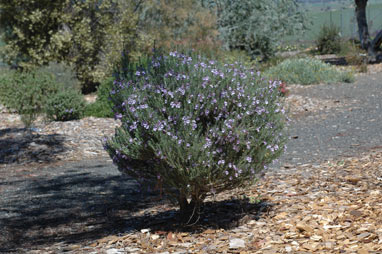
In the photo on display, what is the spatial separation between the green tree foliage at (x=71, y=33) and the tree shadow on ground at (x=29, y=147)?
9.34 m

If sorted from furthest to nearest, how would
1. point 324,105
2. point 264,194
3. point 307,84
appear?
point 307,84 < point 324,105 < point 264,194

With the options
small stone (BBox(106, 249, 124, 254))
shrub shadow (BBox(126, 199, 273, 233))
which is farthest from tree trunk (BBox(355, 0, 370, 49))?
small stone (BBox(106, 249, 124, 254))

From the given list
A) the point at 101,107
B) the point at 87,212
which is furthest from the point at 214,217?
the point at 101,107

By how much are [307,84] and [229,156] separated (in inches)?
428

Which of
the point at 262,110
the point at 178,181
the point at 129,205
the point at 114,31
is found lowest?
the point at 129,205

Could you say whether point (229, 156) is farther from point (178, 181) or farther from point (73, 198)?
point (73, 198)

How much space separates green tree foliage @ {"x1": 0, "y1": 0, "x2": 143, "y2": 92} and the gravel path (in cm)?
883

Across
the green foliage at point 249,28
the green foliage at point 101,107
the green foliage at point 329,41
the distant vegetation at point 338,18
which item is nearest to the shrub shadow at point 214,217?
the green foliage at point 101,107

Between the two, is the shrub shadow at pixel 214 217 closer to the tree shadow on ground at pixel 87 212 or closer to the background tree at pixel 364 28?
the tree shadow on ground at pixel 87 212

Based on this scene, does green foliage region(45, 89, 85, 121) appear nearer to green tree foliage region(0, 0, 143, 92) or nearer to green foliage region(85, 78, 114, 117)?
green foliage region(85, 78, 114, 117)

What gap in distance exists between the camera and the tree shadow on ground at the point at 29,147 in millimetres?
8094

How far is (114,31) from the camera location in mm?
18578

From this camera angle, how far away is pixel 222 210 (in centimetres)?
471

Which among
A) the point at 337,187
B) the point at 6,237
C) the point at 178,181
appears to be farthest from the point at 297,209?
the point at 6,237
